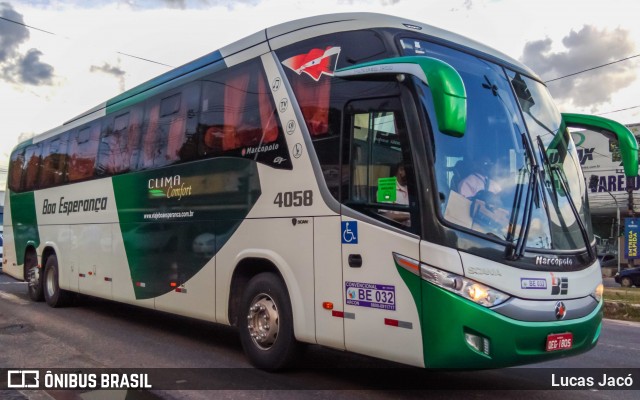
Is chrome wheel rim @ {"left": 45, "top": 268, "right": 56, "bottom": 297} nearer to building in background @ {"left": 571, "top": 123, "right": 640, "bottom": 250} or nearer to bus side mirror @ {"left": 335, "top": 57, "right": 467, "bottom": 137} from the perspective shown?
bus side mirror @ {"left": 335, "top": 57, "right": 467, "bottom": 137}

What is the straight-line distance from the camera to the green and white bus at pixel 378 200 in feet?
16.4

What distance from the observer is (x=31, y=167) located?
14.8 metres

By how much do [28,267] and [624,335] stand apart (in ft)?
41.3

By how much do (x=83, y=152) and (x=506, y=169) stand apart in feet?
30.2

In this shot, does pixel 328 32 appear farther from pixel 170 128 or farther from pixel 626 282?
pixel 626 282

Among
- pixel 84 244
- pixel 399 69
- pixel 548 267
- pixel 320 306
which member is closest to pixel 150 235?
pixel 84 244

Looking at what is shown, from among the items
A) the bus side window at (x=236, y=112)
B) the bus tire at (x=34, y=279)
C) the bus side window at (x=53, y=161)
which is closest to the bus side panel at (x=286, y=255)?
the bus side window at (x=236, y=112)

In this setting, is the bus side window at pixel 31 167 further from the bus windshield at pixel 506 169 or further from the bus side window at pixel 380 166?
the bus windshield at pixel 506 169

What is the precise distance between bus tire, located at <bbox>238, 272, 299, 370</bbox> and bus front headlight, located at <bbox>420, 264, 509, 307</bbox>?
2012mm

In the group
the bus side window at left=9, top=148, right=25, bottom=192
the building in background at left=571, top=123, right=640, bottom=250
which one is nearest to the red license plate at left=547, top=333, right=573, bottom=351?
the bus side window at left=9, top=148, right=25, bottom=192

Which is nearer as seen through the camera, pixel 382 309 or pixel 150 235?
pixel 382 309

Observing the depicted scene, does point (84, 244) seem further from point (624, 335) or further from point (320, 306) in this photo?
point (624, 335)

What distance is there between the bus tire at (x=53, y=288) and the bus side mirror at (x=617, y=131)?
10292 mm

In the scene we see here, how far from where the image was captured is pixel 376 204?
553cm
